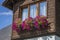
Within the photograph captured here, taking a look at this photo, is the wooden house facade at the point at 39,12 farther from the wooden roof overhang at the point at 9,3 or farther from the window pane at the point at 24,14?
the window pane at the point at 24,14

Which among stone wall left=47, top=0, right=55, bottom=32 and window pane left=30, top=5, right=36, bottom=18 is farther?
window pane left=30, top=5, right=36, bottom=18

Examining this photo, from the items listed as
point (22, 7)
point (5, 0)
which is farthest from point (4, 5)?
point (22, 7)

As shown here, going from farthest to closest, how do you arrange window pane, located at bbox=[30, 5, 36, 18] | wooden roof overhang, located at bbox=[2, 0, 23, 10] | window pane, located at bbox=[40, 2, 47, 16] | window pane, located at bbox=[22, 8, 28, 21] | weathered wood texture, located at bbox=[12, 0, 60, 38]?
wooden roof overhang, located at bbox=[2, 0, 23, 10], window pane, located at bbox=[22, 8, 28, 21], window pane, located at bbox=[30, 5, 36, 18], window pane, located at bbox=[40, 2, 47, 16], weathered wood texture, located at bbox=[12, 0, 60, 38]

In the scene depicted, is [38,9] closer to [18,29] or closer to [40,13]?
[40,13]

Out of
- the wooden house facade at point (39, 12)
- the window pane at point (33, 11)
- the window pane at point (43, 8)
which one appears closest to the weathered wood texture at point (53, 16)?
the wooden house facade at point (39, 12)

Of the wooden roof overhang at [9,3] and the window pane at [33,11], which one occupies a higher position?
the wooden roof overhang at [9,3]

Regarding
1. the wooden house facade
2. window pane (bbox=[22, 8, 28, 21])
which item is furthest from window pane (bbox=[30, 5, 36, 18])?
window pane (bbox=[22, 8, 28, 21])

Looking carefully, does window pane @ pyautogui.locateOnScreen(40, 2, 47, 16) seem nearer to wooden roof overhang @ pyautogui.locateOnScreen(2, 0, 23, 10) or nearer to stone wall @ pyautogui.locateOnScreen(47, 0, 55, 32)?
stone wall @ pyautogui.locateOnScreen(47, 0, 55, 32)

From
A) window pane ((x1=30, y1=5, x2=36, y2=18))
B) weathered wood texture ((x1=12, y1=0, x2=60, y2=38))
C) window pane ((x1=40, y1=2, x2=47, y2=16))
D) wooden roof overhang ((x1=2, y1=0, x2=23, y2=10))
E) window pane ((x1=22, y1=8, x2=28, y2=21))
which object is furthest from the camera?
wooden roof overhang ((x1=2, y1=0, x2=23, y2=10))

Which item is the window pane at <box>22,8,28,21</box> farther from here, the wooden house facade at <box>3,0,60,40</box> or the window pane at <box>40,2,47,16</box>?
the window pane at <box>40,2,47,16</box>

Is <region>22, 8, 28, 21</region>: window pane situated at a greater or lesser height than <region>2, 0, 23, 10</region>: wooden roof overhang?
lesser

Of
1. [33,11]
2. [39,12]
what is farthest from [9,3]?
[39,12]

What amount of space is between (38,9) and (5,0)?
9.75ft

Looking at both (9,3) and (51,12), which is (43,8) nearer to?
(51,12)
